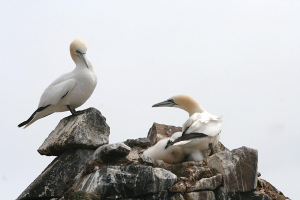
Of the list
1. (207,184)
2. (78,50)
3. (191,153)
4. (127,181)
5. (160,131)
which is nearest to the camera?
(127,181)

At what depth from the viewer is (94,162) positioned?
7.47 metres

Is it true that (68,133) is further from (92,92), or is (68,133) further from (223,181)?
(223,181)

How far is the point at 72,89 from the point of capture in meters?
8.98

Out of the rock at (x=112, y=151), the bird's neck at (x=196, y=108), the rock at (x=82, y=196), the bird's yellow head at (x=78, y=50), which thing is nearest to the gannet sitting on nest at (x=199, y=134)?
the bird's neck at (x=196, y=108)

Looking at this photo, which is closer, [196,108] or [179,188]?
[179,188]

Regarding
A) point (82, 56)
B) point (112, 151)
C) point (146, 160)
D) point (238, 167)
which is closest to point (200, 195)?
point (238, 167)

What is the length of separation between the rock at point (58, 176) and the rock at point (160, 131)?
4.72 ft

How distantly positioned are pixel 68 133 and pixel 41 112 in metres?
1.16

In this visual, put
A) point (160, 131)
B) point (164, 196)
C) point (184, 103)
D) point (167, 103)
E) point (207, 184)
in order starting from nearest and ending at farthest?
point (164, 196) < point (207, 184) < point (160, 131) < point (184, 103) < point (167, 103)

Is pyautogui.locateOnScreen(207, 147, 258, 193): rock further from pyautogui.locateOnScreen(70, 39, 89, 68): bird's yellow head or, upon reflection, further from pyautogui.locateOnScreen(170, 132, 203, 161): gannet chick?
pyautogui.locateOnScreen(70, 39, 89, 68): bird's yellow head

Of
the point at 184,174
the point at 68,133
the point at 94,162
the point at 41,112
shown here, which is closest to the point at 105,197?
the point at 94,162

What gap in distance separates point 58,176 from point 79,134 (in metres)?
0.74

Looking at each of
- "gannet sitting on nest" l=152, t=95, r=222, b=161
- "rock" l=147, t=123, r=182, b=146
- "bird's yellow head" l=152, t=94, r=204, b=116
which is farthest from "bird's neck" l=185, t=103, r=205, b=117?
"gannet sitting on nest" l=152, t=95, r=222, b=161

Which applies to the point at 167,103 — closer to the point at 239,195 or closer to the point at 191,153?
the point at 191,153
